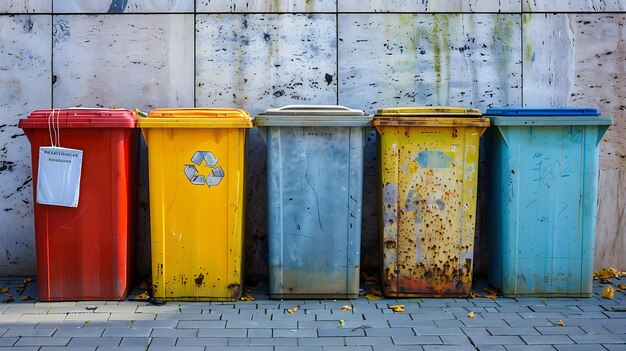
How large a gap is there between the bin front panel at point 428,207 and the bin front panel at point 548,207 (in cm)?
30

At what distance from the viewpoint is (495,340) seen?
4.53 m

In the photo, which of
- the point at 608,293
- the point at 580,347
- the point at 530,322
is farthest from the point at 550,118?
the point at 580,347

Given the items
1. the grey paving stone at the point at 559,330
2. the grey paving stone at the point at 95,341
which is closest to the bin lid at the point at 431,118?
the grey paving stone at the point at 559,330

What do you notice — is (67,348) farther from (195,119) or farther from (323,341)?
(195,119)

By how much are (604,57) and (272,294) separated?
12.1 feet

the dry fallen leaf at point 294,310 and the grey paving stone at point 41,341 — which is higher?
the dry fallen leaf at point 294,310

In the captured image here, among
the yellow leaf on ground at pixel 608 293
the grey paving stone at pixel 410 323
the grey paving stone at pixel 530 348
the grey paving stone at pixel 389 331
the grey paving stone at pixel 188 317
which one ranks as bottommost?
the grey paving stone at pixel 530 348

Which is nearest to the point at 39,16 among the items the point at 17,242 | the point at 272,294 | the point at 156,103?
the point at 156,103

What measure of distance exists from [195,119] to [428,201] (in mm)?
1862

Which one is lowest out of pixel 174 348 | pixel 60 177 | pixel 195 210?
pixel 174 348

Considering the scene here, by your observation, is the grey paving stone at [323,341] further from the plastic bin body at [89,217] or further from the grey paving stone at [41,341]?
the plastic bin body at [89,217]

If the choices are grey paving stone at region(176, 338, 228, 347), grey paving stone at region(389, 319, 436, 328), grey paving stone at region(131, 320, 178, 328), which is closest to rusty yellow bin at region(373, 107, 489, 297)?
grey paving stone at region(389, 319, 436, 328)

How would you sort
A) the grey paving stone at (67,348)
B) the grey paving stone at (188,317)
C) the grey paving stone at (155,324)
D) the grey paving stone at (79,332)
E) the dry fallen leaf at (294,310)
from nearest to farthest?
the grey paving stone at (67,348)
the grey paving stone at (79,332)
the grey paving stone at (155,324)
the grey paving stone at (188,317)
the dry fallen leaf at (294,310)

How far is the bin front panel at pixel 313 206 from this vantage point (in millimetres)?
5438
